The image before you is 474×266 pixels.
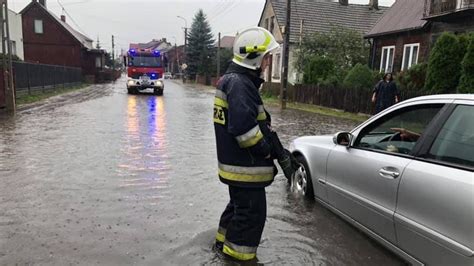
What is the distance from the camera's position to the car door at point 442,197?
273cm

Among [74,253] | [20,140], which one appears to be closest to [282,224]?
[74,253]

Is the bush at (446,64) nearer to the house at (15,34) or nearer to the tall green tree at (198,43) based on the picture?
the house at (15,34)

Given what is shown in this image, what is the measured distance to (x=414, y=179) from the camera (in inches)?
126

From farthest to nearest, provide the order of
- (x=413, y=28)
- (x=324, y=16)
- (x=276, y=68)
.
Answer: (x=276, y=68) < (x=324, y=16) < (x=413, y=28)

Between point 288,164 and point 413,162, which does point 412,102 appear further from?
point 288,164

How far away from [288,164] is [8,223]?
118 inches

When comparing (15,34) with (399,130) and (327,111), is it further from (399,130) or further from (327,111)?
(399,130)

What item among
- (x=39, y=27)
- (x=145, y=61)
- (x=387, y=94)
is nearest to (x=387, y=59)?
(x=387, y=94)

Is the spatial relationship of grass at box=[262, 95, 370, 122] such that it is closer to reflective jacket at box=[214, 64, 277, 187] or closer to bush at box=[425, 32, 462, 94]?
bush at box=[425, 32, 462, 94]

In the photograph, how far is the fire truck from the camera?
27422 millimetres

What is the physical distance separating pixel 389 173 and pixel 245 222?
1275 millimetres

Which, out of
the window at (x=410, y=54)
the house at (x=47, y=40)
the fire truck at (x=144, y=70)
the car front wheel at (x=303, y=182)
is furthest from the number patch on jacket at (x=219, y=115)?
the house at (x=47, y=40)

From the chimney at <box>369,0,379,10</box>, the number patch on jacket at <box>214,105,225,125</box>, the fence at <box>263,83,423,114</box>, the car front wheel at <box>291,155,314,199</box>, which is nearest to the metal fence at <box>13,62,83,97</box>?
the fence at <box>263,83,423,114</box>

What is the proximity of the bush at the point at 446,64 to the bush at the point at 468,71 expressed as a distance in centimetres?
118
